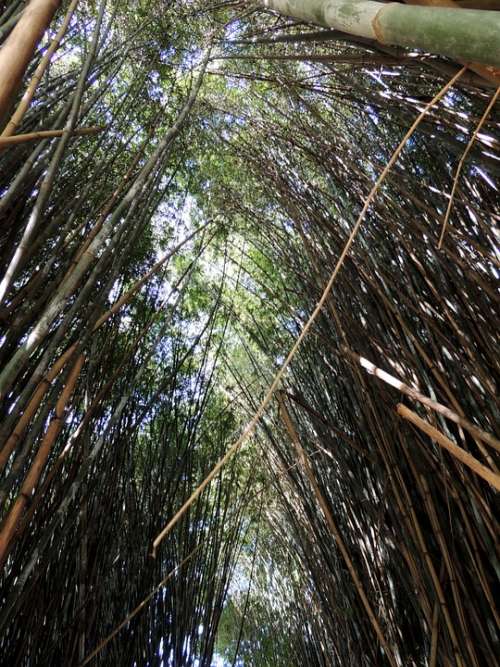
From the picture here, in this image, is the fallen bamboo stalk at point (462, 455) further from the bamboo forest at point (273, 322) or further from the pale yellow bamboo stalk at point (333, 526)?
the pale yellow bamboo stalk at point (333, 526)

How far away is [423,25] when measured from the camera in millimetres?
619

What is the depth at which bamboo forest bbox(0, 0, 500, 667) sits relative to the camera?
1150 millimetres

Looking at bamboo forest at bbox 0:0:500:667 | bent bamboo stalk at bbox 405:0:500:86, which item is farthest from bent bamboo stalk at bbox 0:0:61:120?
bent bamboo stalk at bbox 405:0:500:86

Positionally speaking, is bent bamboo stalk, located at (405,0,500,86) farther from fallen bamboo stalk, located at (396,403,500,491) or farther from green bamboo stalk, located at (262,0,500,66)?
fallen bamboo stalk, located at (396,403,500,491)

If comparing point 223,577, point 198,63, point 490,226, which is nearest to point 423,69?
point 490,226

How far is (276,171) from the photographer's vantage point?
2.38m

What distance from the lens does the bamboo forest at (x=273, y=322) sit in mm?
1150

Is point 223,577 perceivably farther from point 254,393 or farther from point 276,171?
point 276,171

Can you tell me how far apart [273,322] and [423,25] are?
2573 millimetres

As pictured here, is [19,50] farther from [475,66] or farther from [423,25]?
[475,66]

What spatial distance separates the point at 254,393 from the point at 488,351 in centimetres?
227

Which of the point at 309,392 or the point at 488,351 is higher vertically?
the point at 488,351

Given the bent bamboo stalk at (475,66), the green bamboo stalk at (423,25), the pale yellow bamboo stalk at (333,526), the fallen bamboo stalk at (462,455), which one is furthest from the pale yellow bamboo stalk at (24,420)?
the bent bamboo stalk at (475,66)

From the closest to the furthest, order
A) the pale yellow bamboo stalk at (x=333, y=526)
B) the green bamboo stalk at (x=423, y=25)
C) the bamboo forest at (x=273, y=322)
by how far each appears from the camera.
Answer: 1. the green bamboo stalk at (x=423, y=25)
2. the bamboo forest at (x=273, y=322)
3. the pale yellow bamboo stalk at (x=333, y=526)
